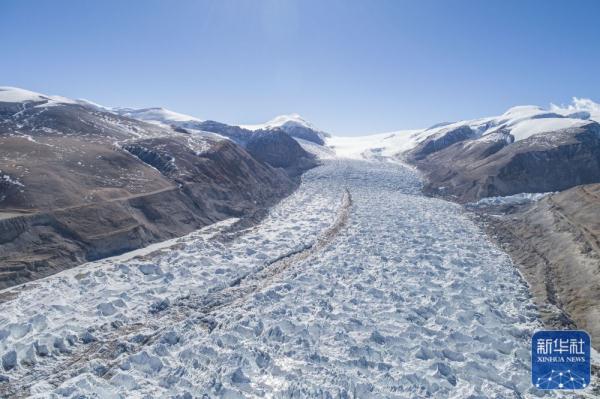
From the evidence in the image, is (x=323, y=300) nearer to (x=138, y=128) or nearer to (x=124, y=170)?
(x=124, y=170)

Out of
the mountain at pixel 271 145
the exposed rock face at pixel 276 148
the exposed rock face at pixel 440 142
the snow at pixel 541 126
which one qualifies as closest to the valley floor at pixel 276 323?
the mountain at pixel 271 145

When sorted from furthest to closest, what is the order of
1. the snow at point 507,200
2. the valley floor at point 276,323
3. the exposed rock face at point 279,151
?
the exposed rock face at point 279,151 < the snow at point 507,200 < the valley floor at point 276,323

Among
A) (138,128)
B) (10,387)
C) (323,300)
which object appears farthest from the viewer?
(138,128)

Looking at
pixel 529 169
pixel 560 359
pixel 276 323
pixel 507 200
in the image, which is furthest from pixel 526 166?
pixel 276 323

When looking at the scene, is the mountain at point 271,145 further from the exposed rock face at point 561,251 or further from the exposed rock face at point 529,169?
the exposed rock face at point 561,251

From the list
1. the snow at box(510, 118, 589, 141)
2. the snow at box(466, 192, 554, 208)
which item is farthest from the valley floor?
the snow at box(510, 118, 589, 141)

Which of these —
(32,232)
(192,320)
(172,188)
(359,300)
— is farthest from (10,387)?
(172,188)
